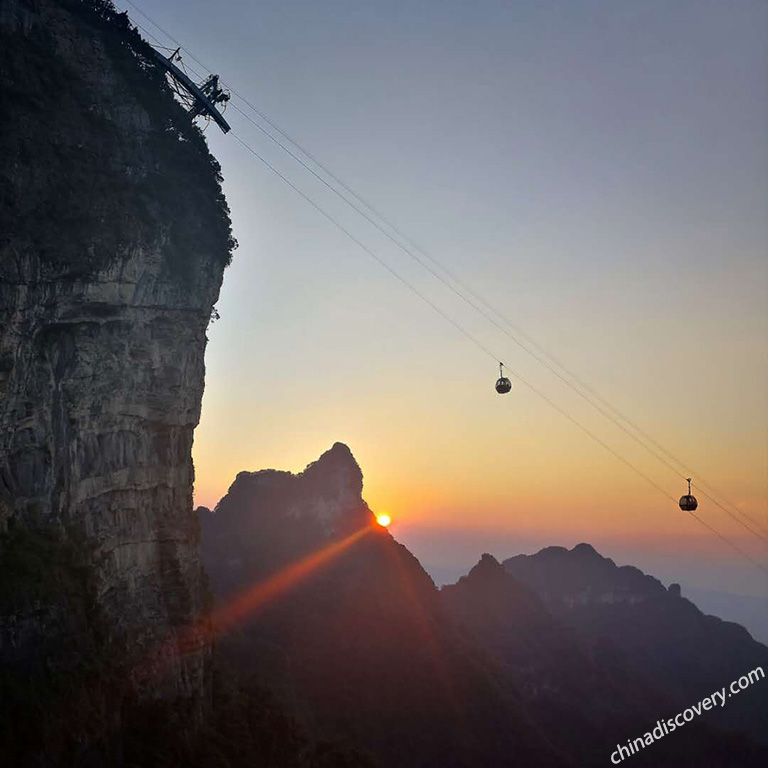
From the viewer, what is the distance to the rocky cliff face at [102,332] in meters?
19.9

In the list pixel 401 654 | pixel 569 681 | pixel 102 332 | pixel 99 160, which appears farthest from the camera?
pixel 569 681

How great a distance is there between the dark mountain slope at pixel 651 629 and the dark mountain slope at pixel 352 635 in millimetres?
33169

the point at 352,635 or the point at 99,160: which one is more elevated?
the point at 99,160

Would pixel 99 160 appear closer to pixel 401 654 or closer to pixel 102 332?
pixel 102 332

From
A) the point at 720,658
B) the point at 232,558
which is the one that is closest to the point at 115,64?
the point at 232,558

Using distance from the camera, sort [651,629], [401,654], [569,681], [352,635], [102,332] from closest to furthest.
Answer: [102,332] < [401,654] < [352,635] < [569,681] < [651,629]

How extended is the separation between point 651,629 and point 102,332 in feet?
358

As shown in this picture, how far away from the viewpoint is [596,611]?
116312 mm

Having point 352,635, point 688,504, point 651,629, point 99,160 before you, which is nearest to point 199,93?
point 99,160

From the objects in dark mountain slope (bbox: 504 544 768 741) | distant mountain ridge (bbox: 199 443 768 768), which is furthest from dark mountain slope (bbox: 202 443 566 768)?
dark mountain slope (bbox: 504 544 768 741)

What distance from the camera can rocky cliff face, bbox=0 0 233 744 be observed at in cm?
1988

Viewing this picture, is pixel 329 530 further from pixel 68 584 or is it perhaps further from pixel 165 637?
pixel 68 584

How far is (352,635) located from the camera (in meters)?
59.9

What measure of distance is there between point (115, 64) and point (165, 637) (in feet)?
68.1
